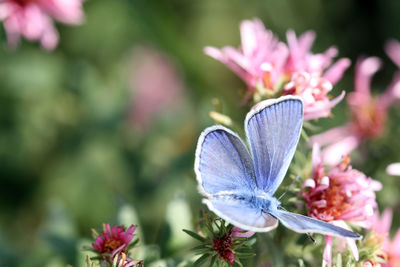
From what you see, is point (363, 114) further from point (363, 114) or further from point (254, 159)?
point (254, 159)

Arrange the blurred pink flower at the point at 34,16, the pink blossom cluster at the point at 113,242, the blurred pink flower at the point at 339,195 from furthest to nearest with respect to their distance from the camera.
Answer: the blurred pink flower at the point at 34,16 → the blurred pink flower at the point at 339,195 → the pink blossom cluster at the point at 113,242

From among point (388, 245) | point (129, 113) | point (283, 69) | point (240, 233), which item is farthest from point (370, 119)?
point (129, 113)

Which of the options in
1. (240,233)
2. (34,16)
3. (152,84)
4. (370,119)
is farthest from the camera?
(152,84)

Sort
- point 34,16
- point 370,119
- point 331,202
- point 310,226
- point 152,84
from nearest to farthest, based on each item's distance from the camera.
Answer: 1. point 310,226
2. point 331,202
3. point 34,16
4. point 370,119
5. point 152,84

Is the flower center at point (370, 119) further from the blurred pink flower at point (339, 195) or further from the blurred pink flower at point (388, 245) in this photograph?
the blurred pink flower at point (339, 195)

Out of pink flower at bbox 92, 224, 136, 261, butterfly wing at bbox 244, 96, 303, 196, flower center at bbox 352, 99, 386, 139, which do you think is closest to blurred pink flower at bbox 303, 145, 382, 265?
butterfly wing at bbox 244, 96, 303, 196

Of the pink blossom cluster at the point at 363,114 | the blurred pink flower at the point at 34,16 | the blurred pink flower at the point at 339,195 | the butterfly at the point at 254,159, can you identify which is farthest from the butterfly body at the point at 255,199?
the blurred pink flower at the point at 34,16
